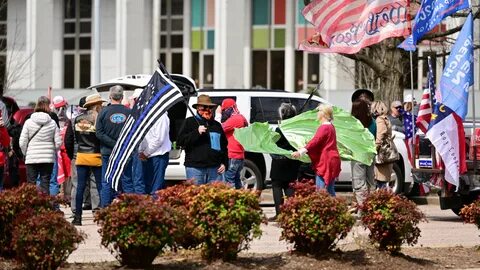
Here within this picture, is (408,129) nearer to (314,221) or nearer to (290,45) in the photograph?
(314,221)

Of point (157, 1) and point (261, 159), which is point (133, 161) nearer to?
point (261, 159)

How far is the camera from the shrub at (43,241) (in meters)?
10.3

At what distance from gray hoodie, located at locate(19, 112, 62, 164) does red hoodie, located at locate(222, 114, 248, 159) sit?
273 centimetres

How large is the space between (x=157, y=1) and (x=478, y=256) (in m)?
42.2

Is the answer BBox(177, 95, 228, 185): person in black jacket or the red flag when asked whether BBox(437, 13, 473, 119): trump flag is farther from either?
BBox(177, 95, 228, 185): person in black jacket

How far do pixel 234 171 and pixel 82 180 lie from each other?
2.64 metres

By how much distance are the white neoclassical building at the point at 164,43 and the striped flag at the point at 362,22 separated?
31831 mm

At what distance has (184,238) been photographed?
11.3 metres

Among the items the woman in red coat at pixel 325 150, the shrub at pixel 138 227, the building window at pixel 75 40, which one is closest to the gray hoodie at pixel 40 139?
the woman in red coat at pixel 325 150

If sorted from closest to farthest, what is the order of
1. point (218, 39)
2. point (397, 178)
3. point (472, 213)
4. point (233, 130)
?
point (472, 213)
point (233, 130)
point (397, 178)
point (218, 39)

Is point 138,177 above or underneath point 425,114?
underneath

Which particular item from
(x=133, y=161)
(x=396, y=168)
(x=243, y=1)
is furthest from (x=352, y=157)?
(x=243, y=1)

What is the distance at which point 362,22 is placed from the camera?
59.1ft

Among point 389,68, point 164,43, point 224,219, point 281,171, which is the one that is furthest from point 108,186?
point 164,43
